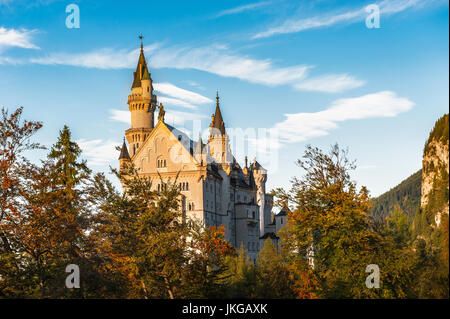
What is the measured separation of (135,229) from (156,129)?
5561 centimetres

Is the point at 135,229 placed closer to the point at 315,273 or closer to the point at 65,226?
the point at 65,226

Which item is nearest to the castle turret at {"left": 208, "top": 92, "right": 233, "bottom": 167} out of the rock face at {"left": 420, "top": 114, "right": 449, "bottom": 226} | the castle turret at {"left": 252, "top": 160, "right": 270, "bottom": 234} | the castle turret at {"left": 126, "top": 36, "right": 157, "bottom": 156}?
the castle turret at {"left": 126, "top": 36, "right": 157, "bottom": 156}

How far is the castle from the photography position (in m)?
90.8

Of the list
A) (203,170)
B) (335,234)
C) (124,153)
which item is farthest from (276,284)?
(124,153)

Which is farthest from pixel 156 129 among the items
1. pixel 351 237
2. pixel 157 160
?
pixel 351 237

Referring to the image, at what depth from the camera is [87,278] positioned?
3366 centimetres

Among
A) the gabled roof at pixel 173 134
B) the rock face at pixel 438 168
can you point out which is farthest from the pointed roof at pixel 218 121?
the rock face at pixel 438 168

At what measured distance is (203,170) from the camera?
90.1 m

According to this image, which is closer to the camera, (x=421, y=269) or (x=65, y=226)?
(x=421, y=269)

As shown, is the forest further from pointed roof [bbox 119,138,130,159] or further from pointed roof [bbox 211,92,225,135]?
pointed roof [bbox 211,92,225,135]

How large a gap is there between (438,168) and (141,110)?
243 feet

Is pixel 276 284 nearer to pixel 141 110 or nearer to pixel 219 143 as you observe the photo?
pixel 141 110
